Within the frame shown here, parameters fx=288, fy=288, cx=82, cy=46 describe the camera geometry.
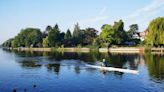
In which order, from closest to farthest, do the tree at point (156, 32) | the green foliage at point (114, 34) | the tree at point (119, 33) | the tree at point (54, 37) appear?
the tree at point (156, 32) → the green foliage at point (114, 34) → the tree at point (119, 33) → the tree at point (54, 37)

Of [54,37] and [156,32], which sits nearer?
[156,32]

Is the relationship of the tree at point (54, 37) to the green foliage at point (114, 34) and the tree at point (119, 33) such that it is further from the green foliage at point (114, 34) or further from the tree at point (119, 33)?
the tree at point (119, 33)

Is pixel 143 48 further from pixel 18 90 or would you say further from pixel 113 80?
pixel 18 90

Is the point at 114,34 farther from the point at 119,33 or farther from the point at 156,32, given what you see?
the point at 156,32

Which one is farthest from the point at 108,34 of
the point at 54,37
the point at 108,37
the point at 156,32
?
the point at 54,37

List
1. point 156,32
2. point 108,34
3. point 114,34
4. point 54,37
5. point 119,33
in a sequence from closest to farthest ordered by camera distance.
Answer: point 156,32 → point 114,34 → point 108,34 → point 119,33 → point 54,37

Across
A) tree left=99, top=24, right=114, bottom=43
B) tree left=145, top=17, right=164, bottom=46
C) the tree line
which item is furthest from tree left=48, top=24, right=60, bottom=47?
tree left=145, top=17, right=164, bottom=46

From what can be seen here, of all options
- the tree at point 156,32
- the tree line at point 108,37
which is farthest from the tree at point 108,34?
the tree at point 156,32

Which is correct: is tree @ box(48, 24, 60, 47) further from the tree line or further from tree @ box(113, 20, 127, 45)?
tree @ box(113, 20, 127, 45)

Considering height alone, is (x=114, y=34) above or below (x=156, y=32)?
above

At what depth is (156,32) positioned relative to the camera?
125m

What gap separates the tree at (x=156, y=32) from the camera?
124m

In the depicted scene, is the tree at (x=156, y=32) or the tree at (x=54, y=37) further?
the tree at (x=54, y=37)

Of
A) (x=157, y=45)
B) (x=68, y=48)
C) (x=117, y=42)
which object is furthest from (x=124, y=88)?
(x=68, y=48)
